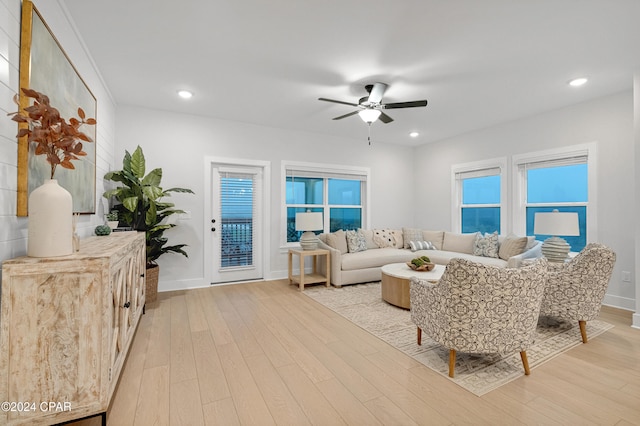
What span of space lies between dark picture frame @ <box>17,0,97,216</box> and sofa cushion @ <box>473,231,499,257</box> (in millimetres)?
5167

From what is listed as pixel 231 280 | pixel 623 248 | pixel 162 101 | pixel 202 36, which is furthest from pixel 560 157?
pixel 162 101

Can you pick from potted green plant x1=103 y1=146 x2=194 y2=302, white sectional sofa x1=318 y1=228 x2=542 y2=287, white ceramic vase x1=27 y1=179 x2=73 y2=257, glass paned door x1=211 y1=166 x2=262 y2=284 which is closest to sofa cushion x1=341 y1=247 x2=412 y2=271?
white sectional sofa x1=318 y1=228 x2=542 y2=287

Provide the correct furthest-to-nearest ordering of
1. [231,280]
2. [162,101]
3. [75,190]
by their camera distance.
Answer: [231,280], [162,101], [75,190]

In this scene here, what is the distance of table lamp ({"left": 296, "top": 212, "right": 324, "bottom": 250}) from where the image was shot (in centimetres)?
A: 471

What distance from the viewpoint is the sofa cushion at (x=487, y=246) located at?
15.2 feet

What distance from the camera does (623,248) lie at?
3.69m

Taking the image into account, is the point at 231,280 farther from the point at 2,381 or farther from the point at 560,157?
the point at 560,157

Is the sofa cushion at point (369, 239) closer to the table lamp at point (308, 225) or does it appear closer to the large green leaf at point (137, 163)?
the table lamp at point (308, 225)

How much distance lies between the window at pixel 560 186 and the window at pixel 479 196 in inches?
13.1

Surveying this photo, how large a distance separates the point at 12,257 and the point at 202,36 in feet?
6.90

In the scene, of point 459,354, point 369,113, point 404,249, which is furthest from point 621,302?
point 369,113

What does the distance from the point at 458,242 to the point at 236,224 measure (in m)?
3.88

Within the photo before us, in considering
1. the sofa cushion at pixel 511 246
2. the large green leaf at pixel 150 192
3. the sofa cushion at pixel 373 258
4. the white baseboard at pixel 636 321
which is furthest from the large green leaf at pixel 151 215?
the white baseboard at pixel 636 321

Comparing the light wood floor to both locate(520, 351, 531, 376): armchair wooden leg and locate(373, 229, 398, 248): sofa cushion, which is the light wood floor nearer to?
→ locate(520, 351, 531, 376): armchair wooden leg
